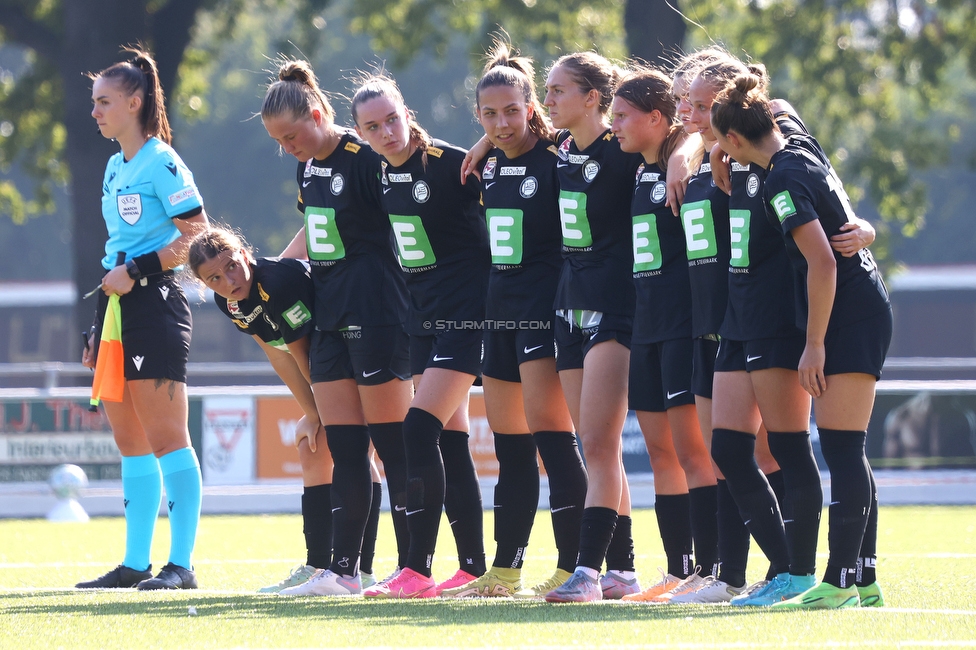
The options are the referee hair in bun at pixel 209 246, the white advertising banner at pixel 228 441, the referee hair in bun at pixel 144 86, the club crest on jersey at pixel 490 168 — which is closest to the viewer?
the club crest on jersey at pixel 490 168

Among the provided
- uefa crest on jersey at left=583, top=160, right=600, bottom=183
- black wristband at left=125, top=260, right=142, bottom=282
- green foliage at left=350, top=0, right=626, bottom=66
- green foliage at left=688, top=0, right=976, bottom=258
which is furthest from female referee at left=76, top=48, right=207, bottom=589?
green foliage at left=688, top=0, right=976, bottom=258

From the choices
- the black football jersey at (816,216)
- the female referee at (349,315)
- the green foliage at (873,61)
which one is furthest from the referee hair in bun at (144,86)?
the green foliage at (873,61)

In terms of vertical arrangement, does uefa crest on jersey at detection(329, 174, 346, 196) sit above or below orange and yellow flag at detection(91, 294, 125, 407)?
above

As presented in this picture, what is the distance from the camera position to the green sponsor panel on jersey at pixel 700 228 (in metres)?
5.21

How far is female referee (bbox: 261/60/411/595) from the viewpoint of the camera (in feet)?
18.9

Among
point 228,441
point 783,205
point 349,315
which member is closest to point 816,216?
point 783,205

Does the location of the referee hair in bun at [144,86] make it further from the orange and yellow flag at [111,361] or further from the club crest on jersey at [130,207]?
the orange and yellow flag at [111,361]

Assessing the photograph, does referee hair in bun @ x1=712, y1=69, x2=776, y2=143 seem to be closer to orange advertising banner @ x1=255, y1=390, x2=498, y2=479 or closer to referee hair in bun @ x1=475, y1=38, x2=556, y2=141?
referee hair in bun @ x1=475, y1=38, x2=556, y2=141

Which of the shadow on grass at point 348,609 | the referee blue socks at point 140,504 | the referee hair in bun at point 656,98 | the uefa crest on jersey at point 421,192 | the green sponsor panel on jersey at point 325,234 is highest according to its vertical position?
the referee hair in bun at point 656,98

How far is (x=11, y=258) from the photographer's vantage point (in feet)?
158

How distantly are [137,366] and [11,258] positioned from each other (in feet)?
148

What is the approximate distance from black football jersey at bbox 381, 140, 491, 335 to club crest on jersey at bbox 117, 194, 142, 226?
1.30m

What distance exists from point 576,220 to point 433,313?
746mm

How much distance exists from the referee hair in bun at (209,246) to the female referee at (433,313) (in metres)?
0.69
